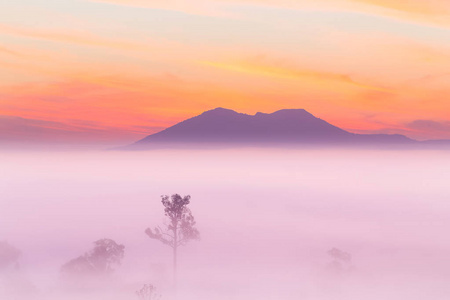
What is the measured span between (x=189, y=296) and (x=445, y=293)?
122ft

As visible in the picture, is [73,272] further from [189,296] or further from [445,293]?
[445,293]

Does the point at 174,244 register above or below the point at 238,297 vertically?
above

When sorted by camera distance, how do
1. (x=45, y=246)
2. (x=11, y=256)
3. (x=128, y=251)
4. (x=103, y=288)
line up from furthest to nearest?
(x=45, y=246) → (x=128, y=251) → (x=11, y=256) → (x=103, y=288)

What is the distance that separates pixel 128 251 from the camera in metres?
154

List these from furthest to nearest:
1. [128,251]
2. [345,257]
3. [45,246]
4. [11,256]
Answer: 1. [45,246]
2. [128,251]
3. [11,256]
4. [345,257]

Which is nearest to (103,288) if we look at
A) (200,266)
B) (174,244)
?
(174,244)

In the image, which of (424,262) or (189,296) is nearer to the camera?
(189,296)

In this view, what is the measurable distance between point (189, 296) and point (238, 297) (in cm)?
1122

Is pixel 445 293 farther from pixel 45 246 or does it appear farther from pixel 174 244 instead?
pixel 45 246

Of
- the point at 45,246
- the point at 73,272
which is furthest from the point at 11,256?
the point at 45,246

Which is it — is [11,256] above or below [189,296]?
above

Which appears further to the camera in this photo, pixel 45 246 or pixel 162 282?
pixel 45 246

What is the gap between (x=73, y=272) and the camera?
2936 inches

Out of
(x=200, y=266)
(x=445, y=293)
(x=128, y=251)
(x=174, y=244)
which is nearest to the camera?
(x=174, y=244)
